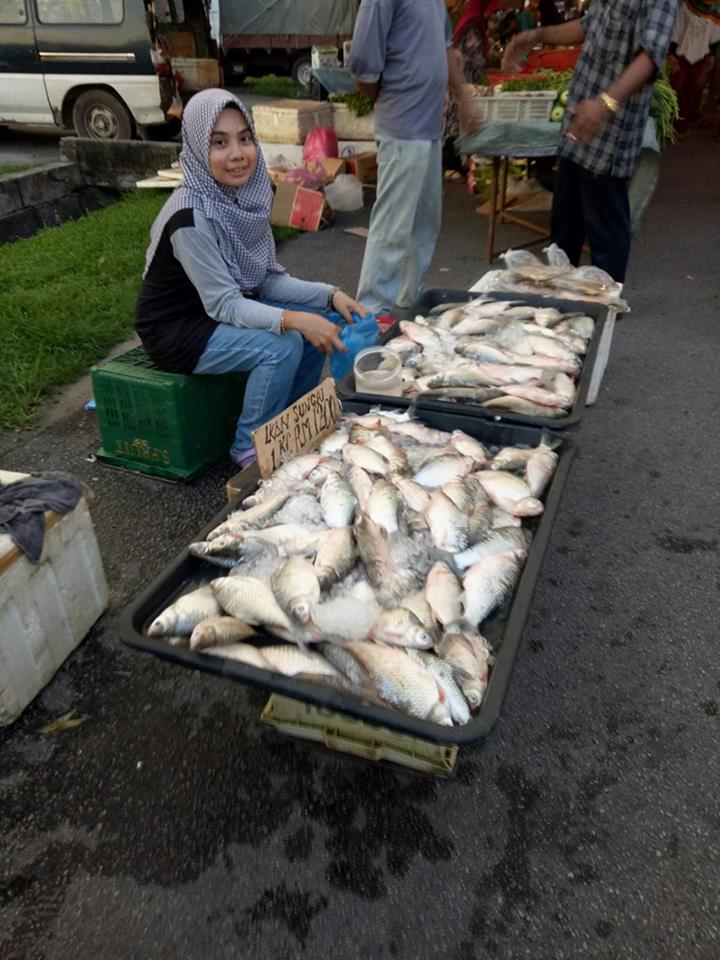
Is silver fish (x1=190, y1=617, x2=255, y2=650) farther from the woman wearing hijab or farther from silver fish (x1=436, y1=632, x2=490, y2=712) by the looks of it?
the woman wearing hijab

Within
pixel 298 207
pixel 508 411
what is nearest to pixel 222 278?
pixel 508 411

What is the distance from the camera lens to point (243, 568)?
176cm

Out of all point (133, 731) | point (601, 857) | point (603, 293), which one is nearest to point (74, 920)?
point (133, 731)

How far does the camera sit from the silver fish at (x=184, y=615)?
1.55 metres

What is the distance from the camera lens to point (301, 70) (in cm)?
1747

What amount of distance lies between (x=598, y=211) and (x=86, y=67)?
798cm

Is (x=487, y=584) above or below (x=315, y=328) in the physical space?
below

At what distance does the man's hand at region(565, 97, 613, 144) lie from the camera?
12.8 ft

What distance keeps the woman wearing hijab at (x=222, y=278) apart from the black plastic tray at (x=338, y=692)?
95 centimetres

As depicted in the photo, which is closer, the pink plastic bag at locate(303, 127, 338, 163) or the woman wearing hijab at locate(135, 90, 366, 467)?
the woman wearing hijab at locate(135, 90, 366, 467)

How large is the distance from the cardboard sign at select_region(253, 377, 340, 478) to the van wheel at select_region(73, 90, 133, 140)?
8.86 meters

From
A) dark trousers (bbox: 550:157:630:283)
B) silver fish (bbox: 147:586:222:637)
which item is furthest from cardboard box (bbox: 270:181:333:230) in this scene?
silver fish (bbox: 147:586:222:637)

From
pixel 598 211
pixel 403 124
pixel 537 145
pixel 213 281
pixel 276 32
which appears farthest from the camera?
pixel 276 32

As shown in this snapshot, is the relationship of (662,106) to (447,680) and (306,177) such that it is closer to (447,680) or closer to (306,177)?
(306,177)
